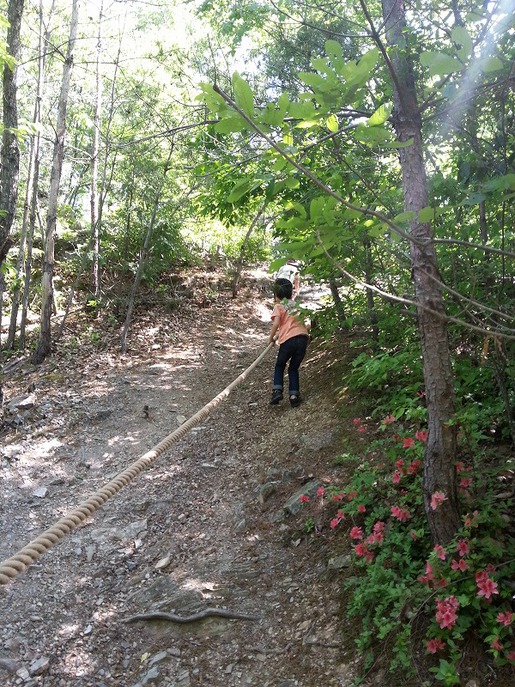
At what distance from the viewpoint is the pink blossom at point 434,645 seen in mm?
2346

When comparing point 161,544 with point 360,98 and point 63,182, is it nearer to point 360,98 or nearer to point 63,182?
point 360,98

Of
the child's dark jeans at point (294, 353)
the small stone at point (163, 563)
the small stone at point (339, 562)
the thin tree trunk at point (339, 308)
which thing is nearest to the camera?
the small stone at point (339, 562)

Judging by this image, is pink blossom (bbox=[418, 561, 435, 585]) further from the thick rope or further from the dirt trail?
the thick rope

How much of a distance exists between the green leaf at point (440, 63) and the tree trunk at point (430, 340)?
1198 mm

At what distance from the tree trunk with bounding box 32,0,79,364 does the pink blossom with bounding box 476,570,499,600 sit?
29.1ft

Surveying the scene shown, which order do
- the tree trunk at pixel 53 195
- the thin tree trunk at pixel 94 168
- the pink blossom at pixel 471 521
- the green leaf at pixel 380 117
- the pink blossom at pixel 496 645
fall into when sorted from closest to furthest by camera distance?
1. the green leaf at pixel 380 117
2. the pink blossom at pixel 496 645
3. the pink blossom at pixel 471 521
4. the tree trunk at pixel 53 195
5. the thin tree trunk at pixel 94 168

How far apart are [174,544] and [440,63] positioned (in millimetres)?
4117

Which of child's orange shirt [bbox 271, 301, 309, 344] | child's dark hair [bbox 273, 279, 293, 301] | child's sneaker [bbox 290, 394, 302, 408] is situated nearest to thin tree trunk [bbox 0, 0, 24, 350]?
child's dark hair [bbox 273, 279, 293, 301]

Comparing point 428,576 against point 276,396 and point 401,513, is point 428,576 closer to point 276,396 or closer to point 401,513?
point 401,513

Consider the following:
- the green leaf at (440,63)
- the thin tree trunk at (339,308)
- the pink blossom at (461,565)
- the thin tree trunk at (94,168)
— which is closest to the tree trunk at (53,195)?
the thin tree trunk at (94,168)

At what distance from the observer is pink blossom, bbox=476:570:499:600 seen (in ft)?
7.48

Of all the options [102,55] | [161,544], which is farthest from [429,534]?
[102,55]

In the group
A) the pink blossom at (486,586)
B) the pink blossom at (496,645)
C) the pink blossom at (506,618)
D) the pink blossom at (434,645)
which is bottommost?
the pink blossom at (434,645)

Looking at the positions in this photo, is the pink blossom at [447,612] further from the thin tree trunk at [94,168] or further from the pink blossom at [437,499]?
the thin tree trunk at [94,168]
